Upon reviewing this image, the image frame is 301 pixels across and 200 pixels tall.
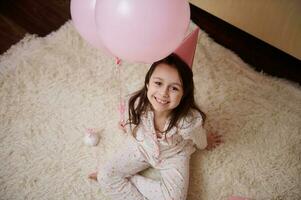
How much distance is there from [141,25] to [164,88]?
0.28 metres

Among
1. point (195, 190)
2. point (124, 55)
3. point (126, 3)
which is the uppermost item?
point (126, 3)

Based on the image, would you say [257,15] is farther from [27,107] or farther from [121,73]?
[27,107]

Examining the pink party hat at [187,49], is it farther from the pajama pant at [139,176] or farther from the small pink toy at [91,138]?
the small pink toy at [91,138]

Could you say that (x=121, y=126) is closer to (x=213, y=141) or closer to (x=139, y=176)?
(x=139, y=176)

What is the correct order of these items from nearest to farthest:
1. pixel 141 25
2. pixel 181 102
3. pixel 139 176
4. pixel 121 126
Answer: pixel 141 25, pixel 181 102, pixel 139 176, pixel 121 126

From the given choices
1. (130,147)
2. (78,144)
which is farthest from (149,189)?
(78,144)

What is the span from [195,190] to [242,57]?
2.19ft

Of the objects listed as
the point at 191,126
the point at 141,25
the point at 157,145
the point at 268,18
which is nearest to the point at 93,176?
the point at 157,145

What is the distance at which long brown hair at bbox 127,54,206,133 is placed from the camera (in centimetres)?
107

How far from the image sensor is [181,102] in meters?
1.17

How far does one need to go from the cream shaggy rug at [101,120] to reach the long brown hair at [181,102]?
26 cm

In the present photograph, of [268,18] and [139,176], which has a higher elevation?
[268,18]

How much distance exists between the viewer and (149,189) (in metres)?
1.29

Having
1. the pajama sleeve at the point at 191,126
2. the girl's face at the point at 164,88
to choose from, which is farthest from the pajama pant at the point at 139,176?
the girl's face at the point at 164,88
